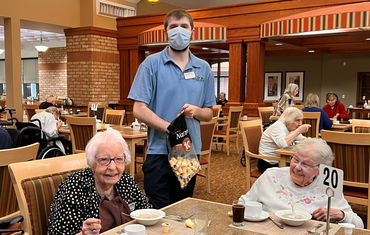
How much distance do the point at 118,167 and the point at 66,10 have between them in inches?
408

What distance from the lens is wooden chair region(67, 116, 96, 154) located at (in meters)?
4.71

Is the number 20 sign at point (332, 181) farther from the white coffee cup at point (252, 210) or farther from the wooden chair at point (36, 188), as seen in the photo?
the wooden chair at point (36, 188)

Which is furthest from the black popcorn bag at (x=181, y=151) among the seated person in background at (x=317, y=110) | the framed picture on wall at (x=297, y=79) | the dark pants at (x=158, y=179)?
the framed picture on wall at (x=297, y=79)

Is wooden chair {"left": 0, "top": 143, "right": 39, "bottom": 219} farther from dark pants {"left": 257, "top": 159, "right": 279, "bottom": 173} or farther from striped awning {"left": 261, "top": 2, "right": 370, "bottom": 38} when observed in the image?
striped awning {"left": 261, "top": 2, "right": 370, "bottom": 38}

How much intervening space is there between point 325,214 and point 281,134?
2.09 m

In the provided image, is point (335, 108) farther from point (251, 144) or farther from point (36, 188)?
point (36, 188)

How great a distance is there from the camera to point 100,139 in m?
1.80

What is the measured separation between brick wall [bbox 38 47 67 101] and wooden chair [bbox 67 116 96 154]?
12.2 metres

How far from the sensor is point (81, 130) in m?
4.84

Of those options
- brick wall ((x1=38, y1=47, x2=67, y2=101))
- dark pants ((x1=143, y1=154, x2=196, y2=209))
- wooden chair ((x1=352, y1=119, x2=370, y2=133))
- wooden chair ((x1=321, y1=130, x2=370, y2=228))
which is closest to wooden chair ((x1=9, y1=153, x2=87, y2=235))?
dark pants ((x1=143, y1=154, x2=196, y2=209))

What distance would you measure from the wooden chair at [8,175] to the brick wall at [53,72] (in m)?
14.9

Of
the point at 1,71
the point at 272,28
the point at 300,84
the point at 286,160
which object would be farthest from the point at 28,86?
the point at 286,160

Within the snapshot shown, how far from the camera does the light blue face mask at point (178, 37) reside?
2.12 meters

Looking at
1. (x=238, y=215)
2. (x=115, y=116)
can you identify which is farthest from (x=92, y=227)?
(x=115, y=116)
